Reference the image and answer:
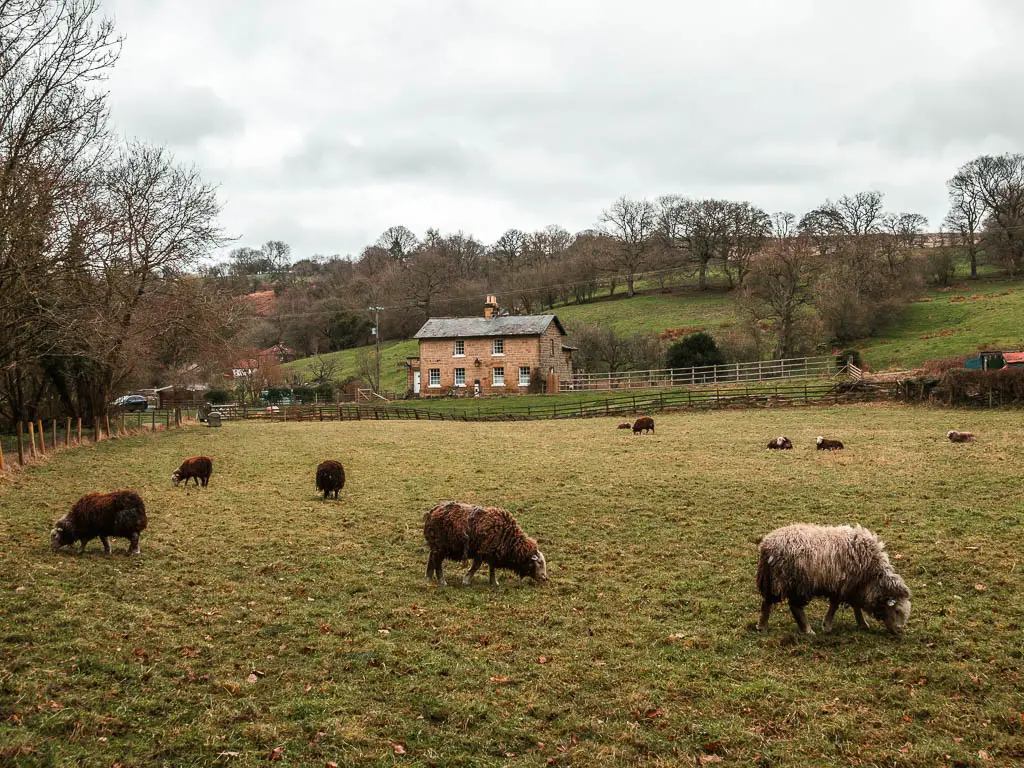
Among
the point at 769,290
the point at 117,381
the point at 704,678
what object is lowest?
the point at 704,678

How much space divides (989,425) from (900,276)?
4073 centimetres

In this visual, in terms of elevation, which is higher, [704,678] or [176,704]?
[176,704]

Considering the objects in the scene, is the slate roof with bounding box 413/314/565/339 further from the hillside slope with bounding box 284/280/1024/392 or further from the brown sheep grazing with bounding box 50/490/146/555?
the brown sheep grazing with bounding box 50/490/146/555

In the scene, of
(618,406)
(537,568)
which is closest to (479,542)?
(537,568)

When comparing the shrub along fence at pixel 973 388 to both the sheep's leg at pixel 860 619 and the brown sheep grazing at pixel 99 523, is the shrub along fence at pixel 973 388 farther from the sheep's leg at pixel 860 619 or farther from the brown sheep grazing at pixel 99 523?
the brown sheep grazing at pixel 99 523

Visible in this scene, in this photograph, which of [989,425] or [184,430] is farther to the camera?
[184,430]

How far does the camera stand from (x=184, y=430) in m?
37.4

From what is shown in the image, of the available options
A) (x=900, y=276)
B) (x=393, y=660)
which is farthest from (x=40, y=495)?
(x=900, y=276)

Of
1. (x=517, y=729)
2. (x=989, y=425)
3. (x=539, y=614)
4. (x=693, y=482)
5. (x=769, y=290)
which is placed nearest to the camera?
(x=517, y=729)

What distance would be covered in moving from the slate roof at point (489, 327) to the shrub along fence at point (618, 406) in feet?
27.3

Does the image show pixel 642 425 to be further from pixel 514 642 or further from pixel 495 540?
pixel 514 642

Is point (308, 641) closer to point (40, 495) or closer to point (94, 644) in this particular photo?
point (94, 644)

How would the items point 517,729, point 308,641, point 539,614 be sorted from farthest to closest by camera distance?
1. point 539,614
2. point 308,641
3. point 517,729

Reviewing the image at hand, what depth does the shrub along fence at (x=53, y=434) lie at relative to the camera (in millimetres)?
21719
